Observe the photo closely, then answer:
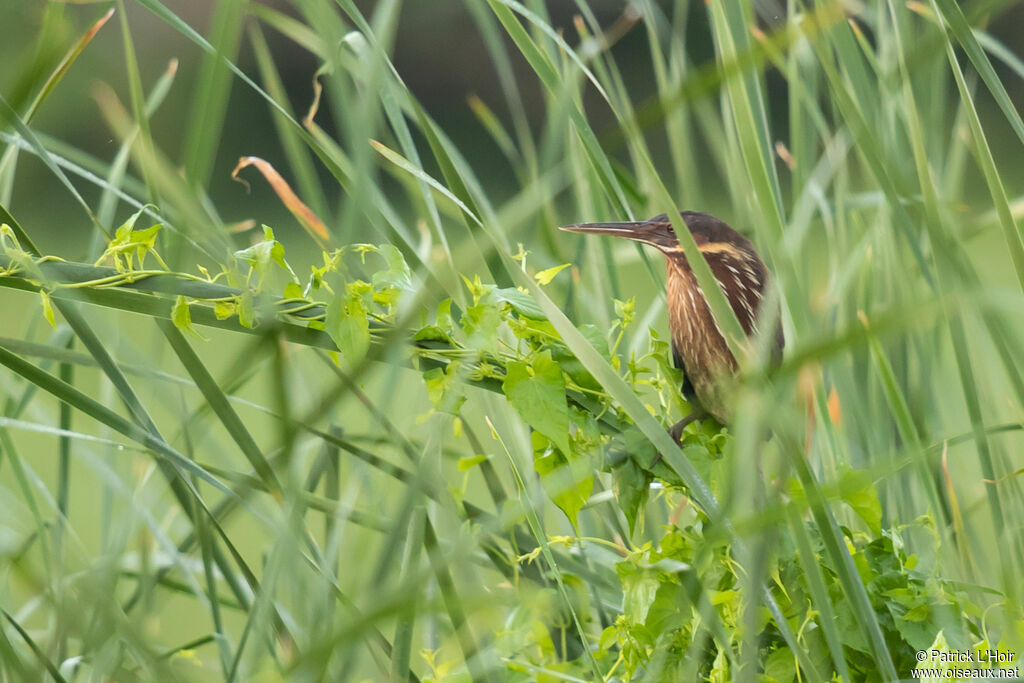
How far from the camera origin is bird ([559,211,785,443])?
1.84ft

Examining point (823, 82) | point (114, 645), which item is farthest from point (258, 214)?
point (114, 645)

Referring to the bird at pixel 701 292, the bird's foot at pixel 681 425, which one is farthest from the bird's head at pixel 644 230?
the bird's foot at pixel 681 425

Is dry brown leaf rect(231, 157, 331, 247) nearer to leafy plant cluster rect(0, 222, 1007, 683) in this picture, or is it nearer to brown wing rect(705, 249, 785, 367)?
leafy plant cluster rect(0, 222, 1007, 683)

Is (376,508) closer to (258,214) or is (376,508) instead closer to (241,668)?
(241,668)

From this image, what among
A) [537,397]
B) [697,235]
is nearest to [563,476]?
[537,397]

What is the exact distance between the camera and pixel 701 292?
0.56 m

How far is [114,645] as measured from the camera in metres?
0.37

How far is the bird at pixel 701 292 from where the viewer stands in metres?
0.56

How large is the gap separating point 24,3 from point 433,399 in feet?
1.00

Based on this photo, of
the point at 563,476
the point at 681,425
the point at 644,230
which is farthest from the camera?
the point at 644,230

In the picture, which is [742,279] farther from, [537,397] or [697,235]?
[537,397]

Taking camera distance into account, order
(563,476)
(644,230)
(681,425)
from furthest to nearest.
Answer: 1. (644,230)
2. (681,425)
3. (563,476)

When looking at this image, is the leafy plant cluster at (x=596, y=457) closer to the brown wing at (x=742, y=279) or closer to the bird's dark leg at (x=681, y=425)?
the bird's dark leg at (x=681, y=425)

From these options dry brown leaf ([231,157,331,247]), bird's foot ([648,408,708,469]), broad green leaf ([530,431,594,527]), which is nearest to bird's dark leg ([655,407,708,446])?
bird's foot ([648,408,708,469])
